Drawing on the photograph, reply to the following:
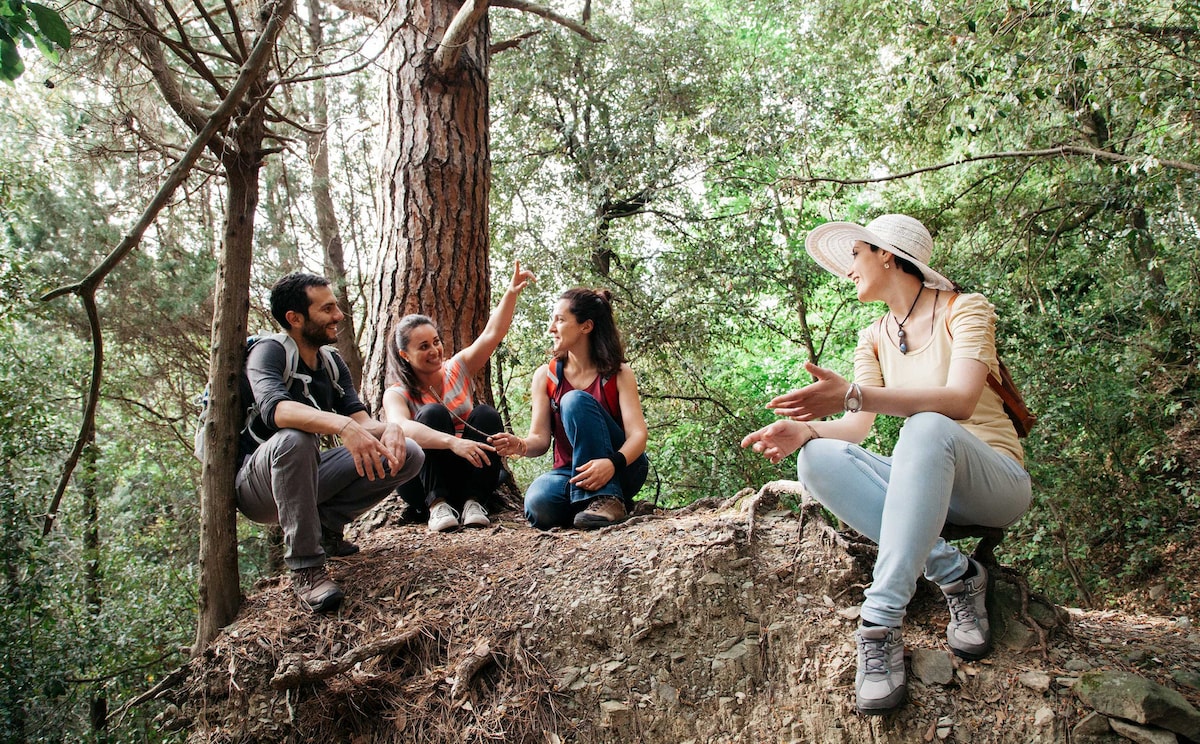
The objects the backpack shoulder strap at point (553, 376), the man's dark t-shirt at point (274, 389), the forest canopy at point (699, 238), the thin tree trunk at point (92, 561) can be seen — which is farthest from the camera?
the thin tree trunk at point (92, 561)

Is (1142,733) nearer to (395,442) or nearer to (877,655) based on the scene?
(877,655)

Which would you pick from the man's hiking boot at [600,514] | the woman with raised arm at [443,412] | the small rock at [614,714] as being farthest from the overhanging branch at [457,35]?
the small rock at [614,714]

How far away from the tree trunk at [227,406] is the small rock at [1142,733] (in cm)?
299

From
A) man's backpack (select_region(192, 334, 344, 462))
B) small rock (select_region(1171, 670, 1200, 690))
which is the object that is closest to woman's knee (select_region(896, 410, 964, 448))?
small rock (select_region(1171, 670, 1200, 690))

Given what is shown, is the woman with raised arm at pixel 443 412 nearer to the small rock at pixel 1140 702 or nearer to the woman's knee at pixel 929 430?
the woman's knee at pixel 929 430

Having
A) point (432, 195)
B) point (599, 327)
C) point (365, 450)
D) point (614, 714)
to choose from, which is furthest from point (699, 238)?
point (614, 714)

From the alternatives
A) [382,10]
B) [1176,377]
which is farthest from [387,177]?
[1176,377]

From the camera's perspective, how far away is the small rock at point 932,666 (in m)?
2.15

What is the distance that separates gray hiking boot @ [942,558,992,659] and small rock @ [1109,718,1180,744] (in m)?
0.35

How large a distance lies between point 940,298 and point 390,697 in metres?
2.31

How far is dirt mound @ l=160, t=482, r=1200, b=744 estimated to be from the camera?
217cm

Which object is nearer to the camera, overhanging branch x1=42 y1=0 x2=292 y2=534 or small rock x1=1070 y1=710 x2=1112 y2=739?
small rock x1=1070 y1=710 x2=1112 y2=739

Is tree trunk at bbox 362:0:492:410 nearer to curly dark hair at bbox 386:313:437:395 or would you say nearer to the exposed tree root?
curly dark hair at bbox 386:313:437:395

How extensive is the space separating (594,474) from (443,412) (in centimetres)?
81
